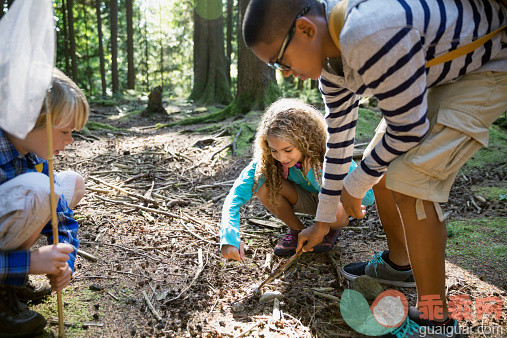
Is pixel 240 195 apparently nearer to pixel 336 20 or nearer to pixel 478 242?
pixel 336 20

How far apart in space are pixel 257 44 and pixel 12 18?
1113 mm

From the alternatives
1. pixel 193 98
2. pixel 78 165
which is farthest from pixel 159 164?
pixel 193 98

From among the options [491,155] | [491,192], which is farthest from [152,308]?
[491,155]

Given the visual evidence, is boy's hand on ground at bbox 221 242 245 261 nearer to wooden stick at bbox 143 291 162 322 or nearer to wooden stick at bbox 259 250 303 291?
wooden stick at bbox 259 250 303 291

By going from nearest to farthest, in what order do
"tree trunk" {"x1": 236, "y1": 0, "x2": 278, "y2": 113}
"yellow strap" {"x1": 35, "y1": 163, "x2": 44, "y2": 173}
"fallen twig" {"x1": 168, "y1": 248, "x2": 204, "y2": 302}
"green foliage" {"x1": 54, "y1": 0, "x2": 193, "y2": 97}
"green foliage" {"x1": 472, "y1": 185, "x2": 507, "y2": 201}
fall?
"yellow strap" {"x1": 35, "y1": 163, "x2": 44, "y2": 173} < "fallen twig" {"x1": 168, "y1": 248, "x2": 204, "y2": 302} < "green foliage" {"x1": 472, "y1": 185, "x2": 507, "y2": 201} < "tree trunk" {"x1": 236, "y1": 0, "x2": 278, "y2": 113} < "green foliage" {"x1": 54, "y1": 0, "x2": 193, "y2": 97}

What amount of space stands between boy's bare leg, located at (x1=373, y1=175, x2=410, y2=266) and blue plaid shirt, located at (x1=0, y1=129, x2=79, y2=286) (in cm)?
194

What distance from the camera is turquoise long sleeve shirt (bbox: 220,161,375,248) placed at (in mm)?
2627

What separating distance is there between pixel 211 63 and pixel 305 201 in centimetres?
1095

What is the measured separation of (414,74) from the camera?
1.61 m

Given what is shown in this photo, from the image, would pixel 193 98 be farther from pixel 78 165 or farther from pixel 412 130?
pixel 412 130

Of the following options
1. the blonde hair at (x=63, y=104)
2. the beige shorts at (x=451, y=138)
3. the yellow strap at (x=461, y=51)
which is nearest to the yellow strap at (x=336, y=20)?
the yellow strap at (x=461, y=51)

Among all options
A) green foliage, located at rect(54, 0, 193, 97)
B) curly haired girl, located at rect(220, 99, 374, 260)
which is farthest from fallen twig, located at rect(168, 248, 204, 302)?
green foliage, located at rect(54, 0, 193, 97)

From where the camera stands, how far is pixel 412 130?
5.67 feet

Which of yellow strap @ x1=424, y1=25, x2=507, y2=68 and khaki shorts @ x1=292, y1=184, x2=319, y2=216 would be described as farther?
khaki shorts @ x1=292, y1=184, x2=319, y2=216
